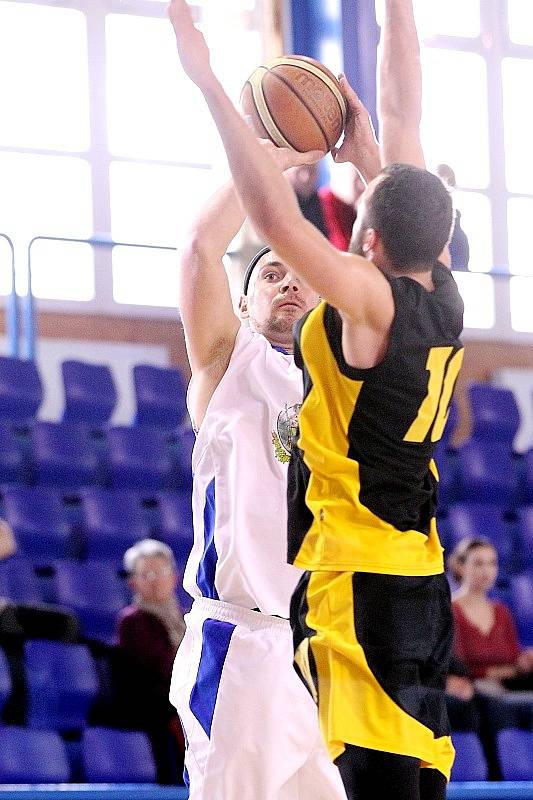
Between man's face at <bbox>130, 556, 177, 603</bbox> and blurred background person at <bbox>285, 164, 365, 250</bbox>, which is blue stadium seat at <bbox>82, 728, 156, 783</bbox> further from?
blurred background person at <bbox>285, 164, 365, 250</bbox>

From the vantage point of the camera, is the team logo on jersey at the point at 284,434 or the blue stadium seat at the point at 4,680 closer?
the team logo on jersey at the point at 284,434

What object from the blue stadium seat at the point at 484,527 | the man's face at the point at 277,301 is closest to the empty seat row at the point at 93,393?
the blue stadium seat at the point at 484,527

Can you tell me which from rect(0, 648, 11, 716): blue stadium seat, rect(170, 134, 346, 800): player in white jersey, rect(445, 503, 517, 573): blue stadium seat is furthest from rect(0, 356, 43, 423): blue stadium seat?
rect(170, 134, 346, 800): player in white jersey

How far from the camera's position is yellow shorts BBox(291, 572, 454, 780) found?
2.85m

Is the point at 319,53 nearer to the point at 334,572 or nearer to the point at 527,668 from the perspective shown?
the point at 527,668

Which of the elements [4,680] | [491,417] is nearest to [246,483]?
A: [4,680]

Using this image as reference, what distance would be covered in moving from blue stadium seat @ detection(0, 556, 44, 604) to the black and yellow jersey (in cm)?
474

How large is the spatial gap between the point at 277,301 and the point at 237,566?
0.75 m

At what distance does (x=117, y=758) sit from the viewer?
6.56 metres

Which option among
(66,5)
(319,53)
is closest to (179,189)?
(66,5)

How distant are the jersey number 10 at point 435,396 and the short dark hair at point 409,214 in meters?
0.20

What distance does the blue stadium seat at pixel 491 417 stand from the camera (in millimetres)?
10195

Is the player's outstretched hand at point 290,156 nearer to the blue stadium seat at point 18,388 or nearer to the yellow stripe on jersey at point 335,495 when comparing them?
the yellow stripe on jersey at point 335,495

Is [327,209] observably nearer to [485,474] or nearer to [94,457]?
[94,457]
